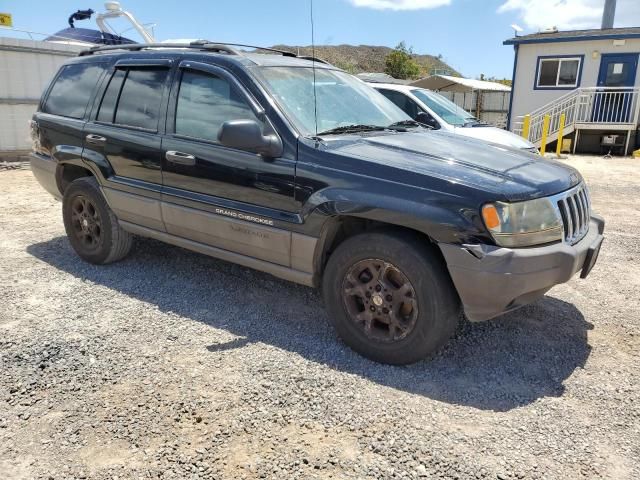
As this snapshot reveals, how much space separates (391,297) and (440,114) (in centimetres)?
666

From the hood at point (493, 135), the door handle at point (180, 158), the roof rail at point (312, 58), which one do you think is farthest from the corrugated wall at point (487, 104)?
the door handle at point (180, 158)

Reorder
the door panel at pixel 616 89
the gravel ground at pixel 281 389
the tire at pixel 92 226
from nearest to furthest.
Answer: the gravel ground at pixel 281 389
the tire at pixel 92 226
the door panel at pixel 616 89

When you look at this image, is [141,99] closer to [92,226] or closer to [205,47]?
[205,47]

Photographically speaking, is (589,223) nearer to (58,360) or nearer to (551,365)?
(551,365)

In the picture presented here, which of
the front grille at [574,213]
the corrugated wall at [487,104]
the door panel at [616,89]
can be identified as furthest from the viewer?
the corrugated wall at [487,104]

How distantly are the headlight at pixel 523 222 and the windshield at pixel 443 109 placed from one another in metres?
6.18

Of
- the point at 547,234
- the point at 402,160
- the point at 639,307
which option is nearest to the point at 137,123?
the point at 402,160

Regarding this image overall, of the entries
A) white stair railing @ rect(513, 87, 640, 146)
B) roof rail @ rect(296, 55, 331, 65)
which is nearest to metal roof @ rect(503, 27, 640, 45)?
white stair railing @ rect(513, 87, 640, 146)

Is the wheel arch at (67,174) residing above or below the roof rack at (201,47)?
below

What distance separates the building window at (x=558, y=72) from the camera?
58.1ft

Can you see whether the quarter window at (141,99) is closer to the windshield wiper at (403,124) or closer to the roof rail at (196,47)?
the roof rail at (196,47)

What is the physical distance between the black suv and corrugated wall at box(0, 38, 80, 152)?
763 cm

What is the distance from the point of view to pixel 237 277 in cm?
468

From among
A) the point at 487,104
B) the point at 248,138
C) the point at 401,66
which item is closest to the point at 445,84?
the point at 487,104
